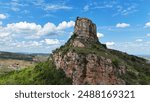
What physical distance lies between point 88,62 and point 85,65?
2.54ft

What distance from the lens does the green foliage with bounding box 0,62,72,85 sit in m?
52.7

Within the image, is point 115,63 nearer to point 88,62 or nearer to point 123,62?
point 123,62

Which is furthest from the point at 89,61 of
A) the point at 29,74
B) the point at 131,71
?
the point at 29,74

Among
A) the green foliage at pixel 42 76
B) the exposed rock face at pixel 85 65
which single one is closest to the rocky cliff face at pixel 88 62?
the exposed rock face at pixel 85 65

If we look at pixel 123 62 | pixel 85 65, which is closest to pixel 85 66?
pixel 85 65

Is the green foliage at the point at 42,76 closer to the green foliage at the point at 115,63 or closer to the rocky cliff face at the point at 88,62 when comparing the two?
the rocky cliff face at the point at 88,62

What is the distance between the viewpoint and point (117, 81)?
49.3m

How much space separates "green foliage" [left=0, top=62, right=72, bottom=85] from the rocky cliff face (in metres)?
1.20

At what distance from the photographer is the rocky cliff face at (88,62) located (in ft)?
163

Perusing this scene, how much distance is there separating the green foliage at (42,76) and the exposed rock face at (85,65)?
1311mm

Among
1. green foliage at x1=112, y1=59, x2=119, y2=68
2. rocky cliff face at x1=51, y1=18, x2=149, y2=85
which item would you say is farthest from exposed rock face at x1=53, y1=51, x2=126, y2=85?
green foliage at x1=112, y1=59, x2=119, y2=68

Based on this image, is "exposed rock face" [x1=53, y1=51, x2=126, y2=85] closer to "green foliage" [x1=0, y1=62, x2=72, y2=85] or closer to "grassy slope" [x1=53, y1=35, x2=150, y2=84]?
"grassy slope" [x1=53, y1=35, x2=150, y2=84]

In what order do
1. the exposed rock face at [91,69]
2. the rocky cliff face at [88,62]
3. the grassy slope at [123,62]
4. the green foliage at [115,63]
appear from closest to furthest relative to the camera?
1. the exposed rock face at [91,69]
2. the rocky cliff face at [88,62]
3. the grassy slope at [123,62]
4. the green foliage at [115,63]

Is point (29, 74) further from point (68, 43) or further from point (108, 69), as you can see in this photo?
point (108, 69)
